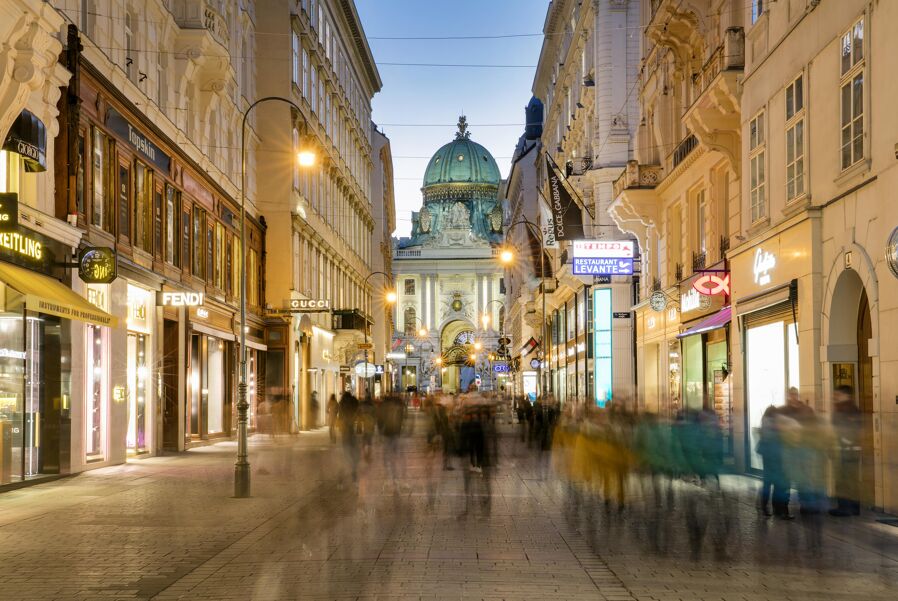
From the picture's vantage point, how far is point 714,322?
24750 mm

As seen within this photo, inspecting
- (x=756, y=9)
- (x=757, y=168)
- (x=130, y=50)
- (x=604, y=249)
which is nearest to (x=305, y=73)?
(x=604, y=249)

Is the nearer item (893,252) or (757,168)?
(893,252)

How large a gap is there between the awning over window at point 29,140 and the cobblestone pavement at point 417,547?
5666mm

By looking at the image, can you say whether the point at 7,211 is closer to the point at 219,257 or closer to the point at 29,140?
the point at 29,140

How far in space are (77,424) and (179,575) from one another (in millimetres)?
12626

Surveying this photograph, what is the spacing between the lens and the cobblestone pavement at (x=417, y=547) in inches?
393

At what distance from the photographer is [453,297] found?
147m

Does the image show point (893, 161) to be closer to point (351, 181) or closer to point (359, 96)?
point (351, 181)

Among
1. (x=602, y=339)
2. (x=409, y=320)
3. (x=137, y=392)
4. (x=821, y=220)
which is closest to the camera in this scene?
(x=821, y=220)

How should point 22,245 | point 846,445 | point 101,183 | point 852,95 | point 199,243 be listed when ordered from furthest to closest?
1. point 199,243
2. point 101,183
3. point 22,245
4. point 852,95
5. point 846,445

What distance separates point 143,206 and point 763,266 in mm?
15924

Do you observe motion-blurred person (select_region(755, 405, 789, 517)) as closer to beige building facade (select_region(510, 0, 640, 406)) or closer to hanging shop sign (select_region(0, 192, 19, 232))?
hanging shop sign (select_region(0, 192, 19, 232))

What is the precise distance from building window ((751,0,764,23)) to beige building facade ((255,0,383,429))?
17195 mm

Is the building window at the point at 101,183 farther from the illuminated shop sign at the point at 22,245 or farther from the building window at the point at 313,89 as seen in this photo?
the building window at the point at 313,89
